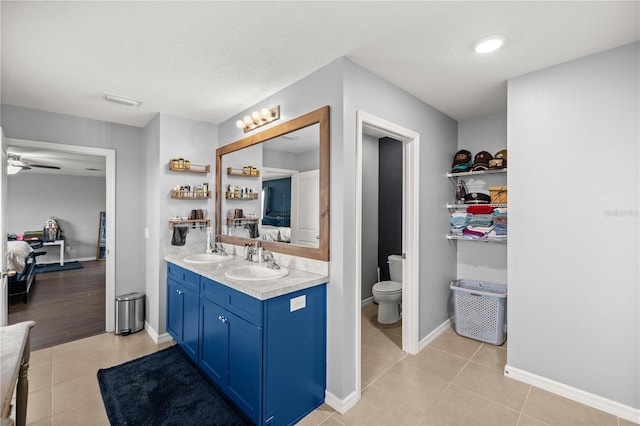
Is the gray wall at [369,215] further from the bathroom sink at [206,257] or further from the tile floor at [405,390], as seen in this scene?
the bathroom sink at [206,257]

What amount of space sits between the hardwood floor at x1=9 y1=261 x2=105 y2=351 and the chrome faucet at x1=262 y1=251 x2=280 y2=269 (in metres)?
2.36

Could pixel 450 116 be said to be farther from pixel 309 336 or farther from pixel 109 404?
pixel 109 404

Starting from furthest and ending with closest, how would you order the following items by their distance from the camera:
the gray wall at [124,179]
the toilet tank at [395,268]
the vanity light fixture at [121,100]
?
the toilet tank at [395,268], the gray wall at [124,179], the vanity light fixture at [121,100]

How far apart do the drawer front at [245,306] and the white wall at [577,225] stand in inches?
80.2

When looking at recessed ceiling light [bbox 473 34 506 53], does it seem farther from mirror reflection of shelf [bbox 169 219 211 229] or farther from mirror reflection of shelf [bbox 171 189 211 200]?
mirror reflection of shelf [bbox 169 219 211 229]

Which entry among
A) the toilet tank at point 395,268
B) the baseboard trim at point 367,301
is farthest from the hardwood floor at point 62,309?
the toilet tank at point 395,268

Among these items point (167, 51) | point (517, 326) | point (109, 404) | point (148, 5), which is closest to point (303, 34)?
point (148, 5)

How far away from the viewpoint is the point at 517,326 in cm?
234

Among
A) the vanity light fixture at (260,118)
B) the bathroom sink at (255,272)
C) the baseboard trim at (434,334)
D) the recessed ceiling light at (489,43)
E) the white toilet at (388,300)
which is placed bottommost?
the baseboard trim at (434,334)

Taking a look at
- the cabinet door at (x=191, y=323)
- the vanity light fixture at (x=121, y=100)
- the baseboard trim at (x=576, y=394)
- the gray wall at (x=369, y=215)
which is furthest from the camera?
the gray wall at (x=369, y=215)

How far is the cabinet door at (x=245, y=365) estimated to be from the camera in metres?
1.78

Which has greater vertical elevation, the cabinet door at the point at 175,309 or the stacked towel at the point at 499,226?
the stacked towel at the point at 499,226

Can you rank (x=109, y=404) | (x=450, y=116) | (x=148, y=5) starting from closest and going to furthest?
1. (x=148, y=5)
2. (x=109, y=404)
3. (x=450, y=116)

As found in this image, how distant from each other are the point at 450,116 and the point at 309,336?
280 centimetres
